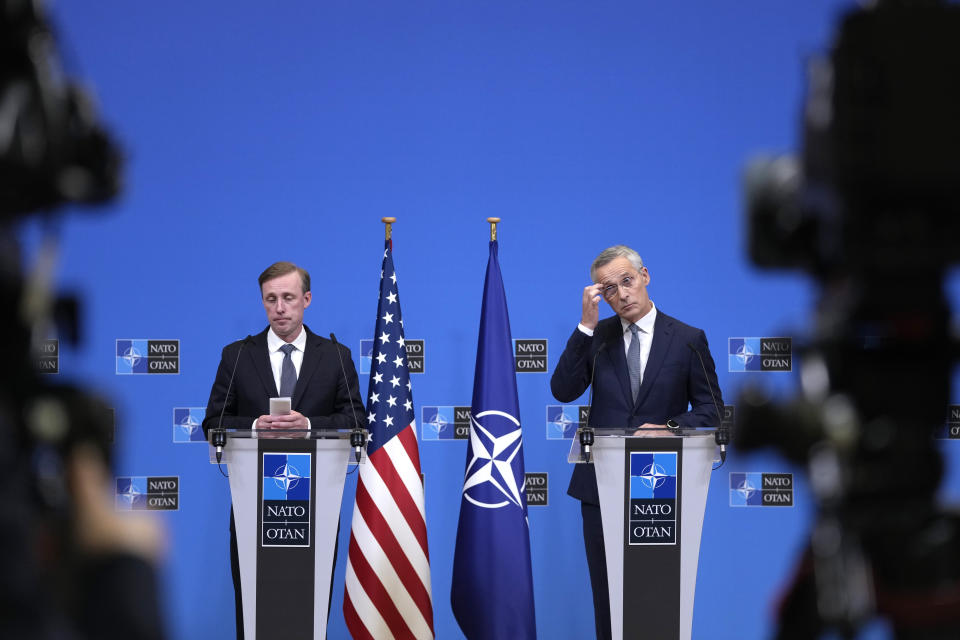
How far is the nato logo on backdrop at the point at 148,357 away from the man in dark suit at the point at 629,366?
2509mm

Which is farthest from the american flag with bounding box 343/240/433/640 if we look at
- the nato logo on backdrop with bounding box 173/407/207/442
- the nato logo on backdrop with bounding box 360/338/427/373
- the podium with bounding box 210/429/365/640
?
the nato logo on backdrop with bounding box 173/407/207/442

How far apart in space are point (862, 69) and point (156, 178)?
5.09m

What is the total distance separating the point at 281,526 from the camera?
136 inches

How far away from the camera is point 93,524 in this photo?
1116 mm

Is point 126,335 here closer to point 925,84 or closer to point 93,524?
point 93,524

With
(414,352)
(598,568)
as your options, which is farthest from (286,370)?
(598,568)

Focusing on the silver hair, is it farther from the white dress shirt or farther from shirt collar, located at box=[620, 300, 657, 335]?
the white dress shirt

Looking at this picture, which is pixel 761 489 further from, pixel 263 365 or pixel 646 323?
pixel 263 365

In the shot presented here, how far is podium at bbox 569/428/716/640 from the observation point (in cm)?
348

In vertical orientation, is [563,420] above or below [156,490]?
above

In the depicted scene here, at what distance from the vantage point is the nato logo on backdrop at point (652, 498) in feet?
11.4

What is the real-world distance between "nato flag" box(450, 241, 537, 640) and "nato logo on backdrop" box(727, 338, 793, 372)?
179cm

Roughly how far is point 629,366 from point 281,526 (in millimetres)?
1646

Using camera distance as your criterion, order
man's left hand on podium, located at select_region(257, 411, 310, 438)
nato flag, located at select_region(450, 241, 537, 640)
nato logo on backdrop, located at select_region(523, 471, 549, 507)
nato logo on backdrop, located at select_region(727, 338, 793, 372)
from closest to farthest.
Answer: man's left hand on podium, located at select_region(257, 411, 310, 438) → nato flag, located at select_region(450, 241, 537, 640) → nato logo on backdrop, located at select_region(523, 471, 549, 507) → nato logo on backdrop, located at select_region(727, 338, 793, 372)
